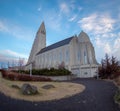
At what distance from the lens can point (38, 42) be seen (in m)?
53.2

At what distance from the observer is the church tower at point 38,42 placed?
52.6 metres

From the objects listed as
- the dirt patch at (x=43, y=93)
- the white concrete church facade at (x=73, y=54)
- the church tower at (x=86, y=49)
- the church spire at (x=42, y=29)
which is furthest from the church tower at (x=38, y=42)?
the dirt patch at (x=43, y=93)

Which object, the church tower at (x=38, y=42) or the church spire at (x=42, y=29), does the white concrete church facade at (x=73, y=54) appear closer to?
the church tower at (x=38, y=42)

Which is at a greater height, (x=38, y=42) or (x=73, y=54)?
(x=38, y=42)

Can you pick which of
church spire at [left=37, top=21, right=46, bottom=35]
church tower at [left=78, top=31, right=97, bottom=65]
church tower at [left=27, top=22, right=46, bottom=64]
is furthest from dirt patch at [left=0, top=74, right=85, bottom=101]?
church spire at [left=37, top=21, right=46, bottom=35]

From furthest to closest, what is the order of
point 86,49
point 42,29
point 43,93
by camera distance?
point 42,29 → point 86,49 → point 43,93

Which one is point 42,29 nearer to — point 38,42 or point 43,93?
point 38,42

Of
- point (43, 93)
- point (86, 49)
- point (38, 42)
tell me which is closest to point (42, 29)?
point (38, 42)

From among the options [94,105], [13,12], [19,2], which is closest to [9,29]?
[13,12]

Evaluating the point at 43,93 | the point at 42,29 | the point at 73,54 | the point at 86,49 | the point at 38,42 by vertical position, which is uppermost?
the point at 42,29

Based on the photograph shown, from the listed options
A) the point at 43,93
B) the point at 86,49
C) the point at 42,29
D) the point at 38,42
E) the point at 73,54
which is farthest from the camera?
the point at 42,29

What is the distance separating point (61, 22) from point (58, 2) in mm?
2690

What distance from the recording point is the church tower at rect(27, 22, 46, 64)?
52.6 metres

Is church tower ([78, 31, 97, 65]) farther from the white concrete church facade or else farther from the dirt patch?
the dirt patch
